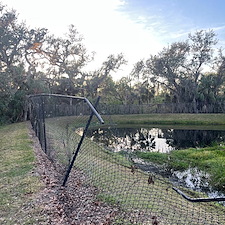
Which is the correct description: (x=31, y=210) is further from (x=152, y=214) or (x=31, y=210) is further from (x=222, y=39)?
(x=222, y=39)

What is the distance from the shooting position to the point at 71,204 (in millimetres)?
3852

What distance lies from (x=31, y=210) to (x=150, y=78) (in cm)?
3206

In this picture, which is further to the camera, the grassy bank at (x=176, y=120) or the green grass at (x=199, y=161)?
the grassy bank at (x=176, y=120)

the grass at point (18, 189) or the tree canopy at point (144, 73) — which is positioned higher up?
the tree canopy at point (144, 73)

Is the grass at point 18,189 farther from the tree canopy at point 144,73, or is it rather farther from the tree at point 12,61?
the tree canopy at point 144,73

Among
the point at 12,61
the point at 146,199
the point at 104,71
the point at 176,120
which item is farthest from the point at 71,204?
the point at 104,71

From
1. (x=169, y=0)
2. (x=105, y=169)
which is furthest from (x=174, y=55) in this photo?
(x=105, y=169)

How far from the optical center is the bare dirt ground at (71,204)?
3291mm

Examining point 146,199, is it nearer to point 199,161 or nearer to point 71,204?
point 71,204

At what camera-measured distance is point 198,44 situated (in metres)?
31.6

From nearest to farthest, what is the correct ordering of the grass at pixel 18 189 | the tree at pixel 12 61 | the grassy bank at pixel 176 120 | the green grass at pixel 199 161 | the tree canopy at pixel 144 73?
the grass at pixel 18 189 → the green grass at pixel 199 161 → the tree at pixel 12 61 → the grassy bank at pixel 176 120 → the tree canopy at pixel 144 73

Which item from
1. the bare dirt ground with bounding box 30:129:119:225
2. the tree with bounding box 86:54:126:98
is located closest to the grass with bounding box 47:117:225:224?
the bare dirt ground with bounding box 30:129:119:225

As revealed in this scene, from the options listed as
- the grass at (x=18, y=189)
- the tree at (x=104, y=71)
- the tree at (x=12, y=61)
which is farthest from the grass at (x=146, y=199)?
the tree at (x=104, y=71)

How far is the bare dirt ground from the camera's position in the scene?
3.29 m
